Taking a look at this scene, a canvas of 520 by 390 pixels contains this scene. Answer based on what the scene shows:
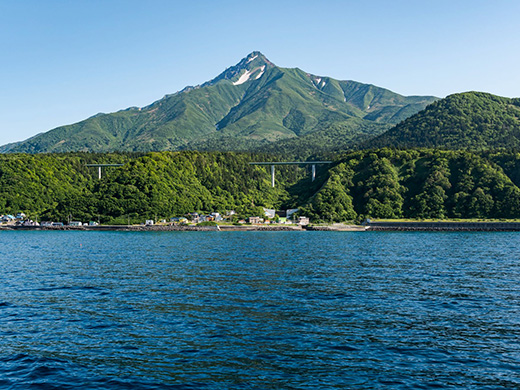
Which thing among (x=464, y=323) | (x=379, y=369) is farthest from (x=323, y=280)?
(x=379, y=369)

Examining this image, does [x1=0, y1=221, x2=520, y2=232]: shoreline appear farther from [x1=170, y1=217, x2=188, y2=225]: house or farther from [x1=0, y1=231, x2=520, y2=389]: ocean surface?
[x1=0, y1=231, x2=520, y2=389]: ocean surface

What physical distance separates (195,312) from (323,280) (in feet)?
68.2

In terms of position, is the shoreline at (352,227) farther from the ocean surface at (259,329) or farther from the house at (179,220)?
the ocean surface at (259,329)

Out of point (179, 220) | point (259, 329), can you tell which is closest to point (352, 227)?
point (179, 220)

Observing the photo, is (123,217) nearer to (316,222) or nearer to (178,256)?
(316,222)

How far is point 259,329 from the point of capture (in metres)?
30.7

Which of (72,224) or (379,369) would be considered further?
(72,224)

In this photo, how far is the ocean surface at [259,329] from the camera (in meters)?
22.6

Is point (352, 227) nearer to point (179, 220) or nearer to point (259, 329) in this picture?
point (179, 220)

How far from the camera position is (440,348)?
1065 inches

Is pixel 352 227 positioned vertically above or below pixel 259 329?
below

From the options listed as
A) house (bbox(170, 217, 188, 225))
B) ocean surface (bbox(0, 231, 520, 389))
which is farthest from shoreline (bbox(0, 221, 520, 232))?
ocean surface (bbox(0, 231, 520, 389))

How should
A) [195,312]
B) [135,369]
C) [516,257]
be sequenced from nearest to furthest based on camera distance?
[135,369], [195,312], [516,257]

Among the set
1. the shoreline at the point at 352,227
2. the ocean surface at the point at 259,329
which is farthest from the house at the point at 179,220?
the ocean surface at the point at 259,329
